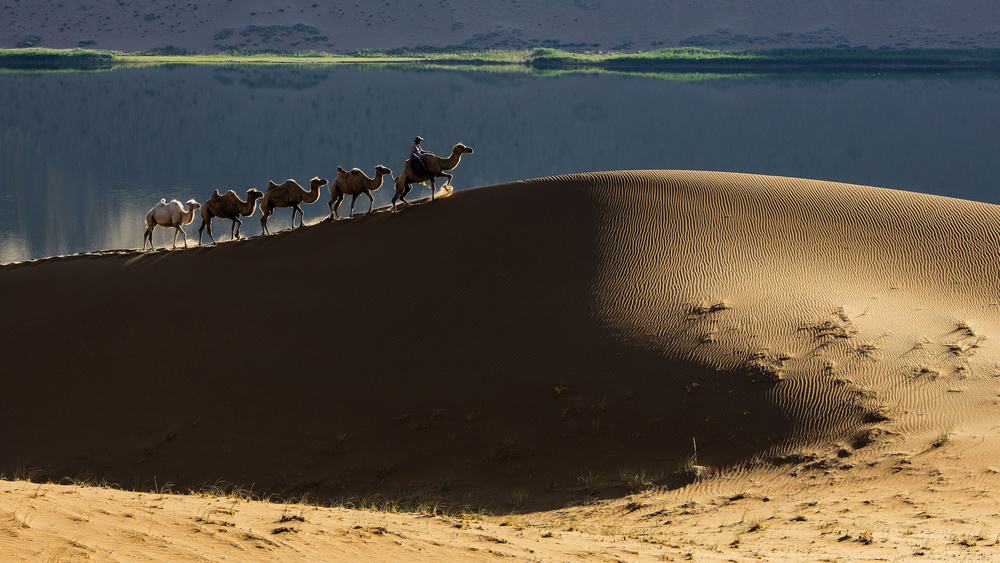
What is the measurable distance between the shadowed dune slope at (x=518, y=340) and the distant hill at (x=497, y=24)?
10523 centimetres

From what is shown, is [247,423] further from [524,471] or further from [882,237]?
[882,237]

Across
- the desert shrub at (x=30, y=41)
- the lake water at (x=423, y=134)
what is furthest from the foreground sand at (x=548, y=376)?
the desert shrub at (x=30, y=41)

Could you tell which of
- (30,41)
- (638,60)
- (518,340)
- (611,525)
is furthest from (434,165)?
(30,41)

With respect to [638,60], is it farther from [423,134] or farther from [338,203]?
[338,203]

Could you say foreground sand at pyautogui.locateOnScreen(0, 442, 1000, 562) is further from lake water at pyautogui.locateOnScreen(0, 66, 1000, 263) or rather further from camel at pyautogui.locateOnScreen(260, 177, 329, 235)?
lake water at pyautogui.locateOnScreen(0, 66, 1000, 263)

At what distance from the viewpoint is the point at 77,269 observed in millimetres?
19172

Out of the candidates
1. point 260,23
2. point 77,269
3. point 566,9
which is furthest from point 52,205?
point 566,9

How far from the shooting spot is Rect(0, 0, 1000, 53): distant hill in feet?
386

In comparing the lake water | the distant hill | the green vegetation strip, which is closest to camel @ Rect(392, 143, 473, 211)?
the lake water

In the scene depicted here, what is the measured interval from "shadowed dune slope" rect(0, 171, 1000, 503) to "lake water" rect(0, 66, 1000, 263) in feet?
45.9

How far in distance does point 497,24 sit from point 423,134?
8256 centimetres

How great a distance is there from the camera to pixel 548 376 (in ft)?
44.1

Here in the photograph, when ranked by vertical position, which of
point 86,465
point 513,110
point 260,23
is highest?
point 260,23

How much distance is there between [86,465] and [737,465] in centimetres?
936
